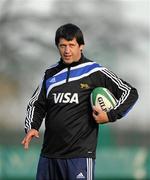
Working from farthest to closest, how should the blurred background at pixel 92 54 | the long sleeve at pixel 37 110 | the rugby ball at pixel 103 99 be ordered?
the blurred background at pixel 92 54
the long sleeve at pixel 37 110
the rugby ball at pixel 103 99

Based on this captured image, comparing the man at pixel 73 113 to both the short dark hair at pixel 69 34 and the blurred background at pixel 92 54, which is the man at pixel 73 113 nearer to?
the short dark hair at pixel 69 34

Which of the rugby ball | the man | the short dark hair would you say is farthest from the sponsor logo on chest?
the short dark hair

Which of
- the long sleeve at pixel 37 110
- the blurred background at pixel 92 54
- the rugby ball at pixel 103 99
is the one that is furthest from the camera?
the blurred background at pixel 92 54

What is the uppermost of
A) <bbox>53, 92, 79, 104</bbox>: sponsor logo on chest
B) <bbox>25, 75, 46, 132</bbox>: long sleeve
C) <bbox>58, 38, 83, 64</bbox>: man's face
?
<bbox>58, 38, 83, 64</bbox>: man's face

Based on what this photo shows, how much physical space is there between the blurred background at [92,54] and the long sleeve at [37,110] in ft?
8.15

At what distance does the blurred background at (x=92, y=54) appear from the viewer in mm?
6895

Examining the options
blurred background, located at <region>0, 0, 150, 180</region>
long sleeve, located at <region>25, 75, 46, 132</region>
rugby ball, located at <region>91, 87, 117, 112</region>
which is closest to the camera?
rugby ball, located at <region>91, 87, 117, 112</region>

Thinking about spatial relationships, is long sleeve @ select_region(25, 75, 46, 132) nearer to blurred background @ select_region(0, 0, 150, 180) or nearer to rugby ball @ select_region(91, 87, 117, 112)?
rugby ball @ select_region(91, 87, 117, 112)

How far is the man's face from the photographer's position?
4234 mm

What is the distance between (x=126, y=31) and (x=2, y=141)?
1775 mm

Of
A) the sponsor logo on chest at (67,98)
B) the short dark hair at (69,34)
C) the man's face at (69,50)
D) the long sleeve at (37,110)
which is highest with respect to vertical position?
the short dark hair at (69,34)

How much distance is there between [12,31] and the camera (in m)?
6.97

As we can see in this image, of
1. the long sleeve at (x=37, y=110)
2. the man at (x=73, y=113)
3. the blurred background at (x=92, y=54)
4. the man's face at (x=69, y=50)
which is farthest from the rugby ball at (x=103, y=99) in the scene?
the blurred background at (x=92, y=54)

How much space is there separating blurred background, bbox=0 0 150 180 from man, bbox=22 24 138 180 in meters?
2.59
